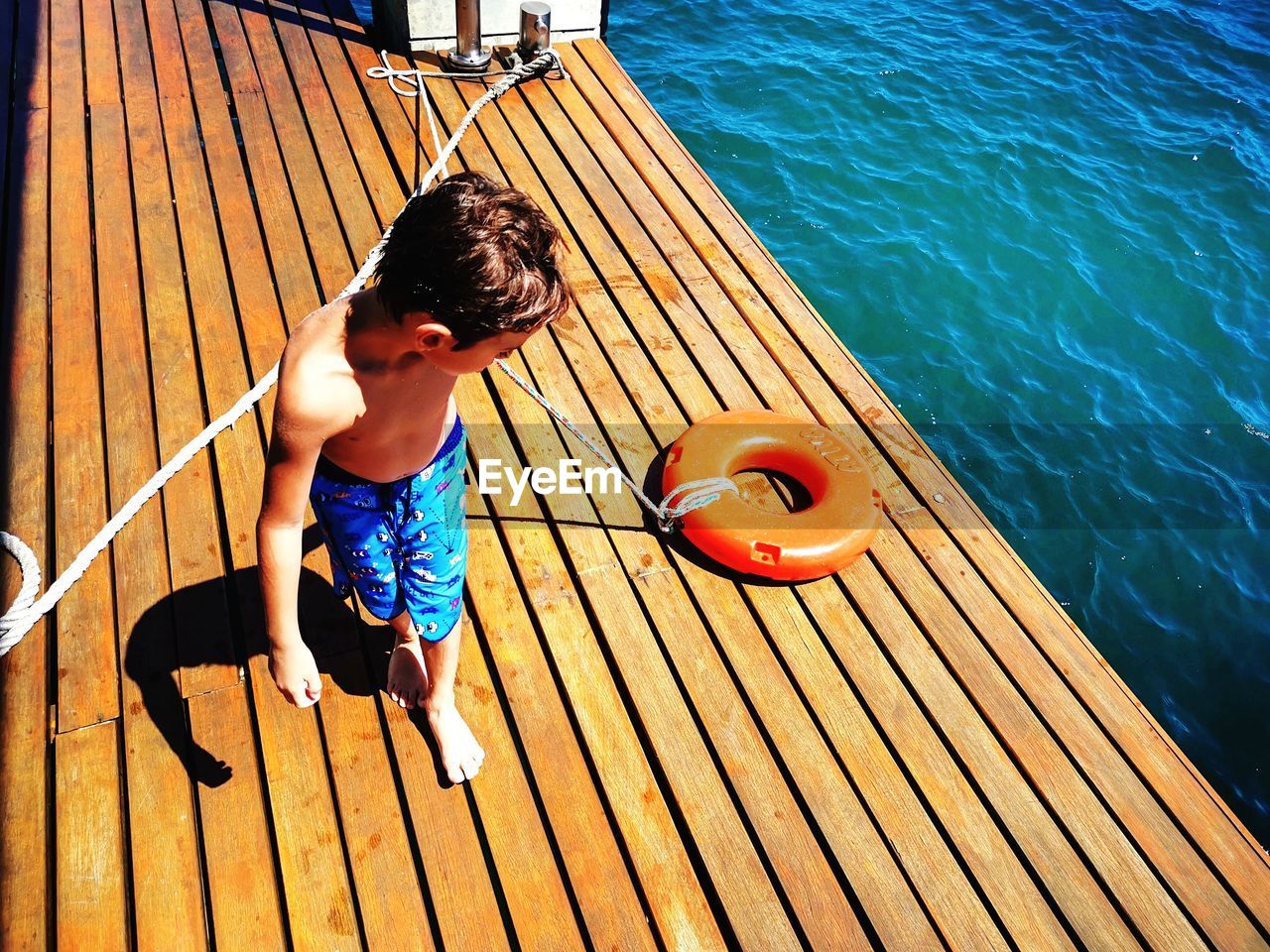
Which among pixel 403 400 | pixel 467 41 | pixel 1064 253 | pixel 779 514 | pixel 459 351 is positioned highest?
pixel 459 351

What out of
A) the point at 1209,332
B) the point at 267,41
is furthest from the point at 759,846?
the point at 1209,332

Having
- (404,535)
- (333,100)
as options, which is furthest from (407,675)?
(333,100)

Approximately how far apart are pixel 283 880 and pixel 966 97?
8.08 meters

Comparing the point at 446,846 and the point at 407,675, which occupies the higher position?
the point at 407,675

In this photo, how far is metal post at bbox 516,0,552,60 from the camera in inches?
182

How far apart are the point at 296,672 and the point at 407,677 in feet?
1.92

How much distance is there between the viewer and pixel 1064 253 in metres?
6.41

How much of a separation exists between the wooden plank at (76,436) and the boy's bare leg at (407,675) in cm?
66

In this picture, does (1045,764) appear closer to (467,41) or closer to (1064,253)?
(467,41)

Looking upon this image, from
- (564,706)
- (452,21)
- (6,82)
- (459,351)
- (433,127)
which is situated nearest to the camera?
(459,351)

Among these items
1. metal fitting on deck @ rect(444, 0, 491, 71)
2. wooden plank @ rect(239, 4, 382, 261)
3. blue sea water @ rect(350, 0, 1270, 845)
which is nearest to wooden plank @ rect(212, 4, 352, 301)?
wooden plank @ rect(239, 4, 382, 261)

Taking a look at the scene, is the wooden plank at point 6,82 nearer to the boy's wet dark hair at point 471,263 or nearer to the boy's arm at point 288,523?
the boy's arm at point 288,523

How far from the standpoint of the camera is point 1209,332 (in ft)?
19.5

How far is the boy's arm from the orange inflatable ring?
1.29m
